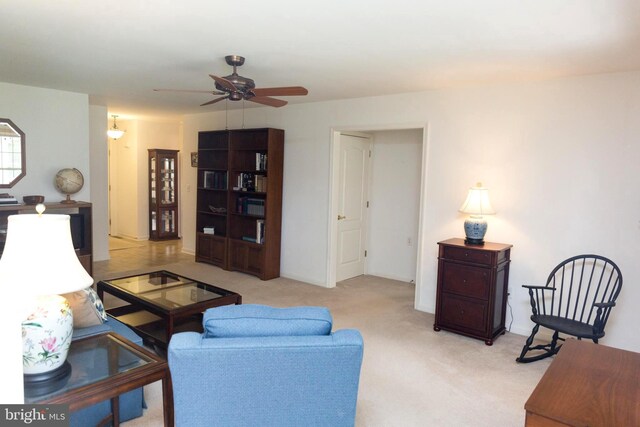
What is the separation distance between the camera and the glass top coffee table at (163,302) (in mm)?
3271

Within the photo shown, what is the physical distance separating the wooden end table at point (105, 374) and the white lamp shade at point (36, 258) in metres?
0.39

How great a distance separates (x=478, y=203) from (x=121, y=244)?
259 inches

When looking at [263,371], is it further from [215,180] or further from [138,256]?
[138,256]

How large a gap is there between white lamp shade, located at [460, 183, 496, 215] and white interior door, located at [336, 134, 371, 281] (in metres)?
1.97

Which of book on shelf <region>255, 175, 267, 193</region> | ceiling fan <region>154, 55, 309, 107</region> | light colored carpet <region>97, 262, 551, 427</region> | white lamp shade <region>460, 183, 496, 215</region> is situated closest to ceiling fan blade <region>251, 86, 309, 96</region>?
ceiling fan <region>154, 55, 309, 107</region>

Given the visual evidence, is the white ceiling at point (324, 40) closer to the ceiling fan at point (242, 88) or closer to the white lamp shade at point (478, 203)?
the ceiling fan at point (242, 88)

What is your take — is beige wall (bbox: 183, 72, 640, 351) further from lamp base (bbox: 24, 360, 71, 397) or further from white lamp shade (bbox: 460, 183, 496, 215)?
lamp base (bbox: 24, 360, 71, 397)

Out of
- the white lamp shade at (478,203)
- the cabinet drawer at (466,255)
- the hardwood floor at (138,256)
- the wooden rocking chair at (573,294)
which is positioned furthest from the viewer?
the hardwood floor at (138,256)

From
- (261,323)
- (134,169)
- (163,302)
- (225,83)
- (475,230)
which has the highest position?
(225,83)

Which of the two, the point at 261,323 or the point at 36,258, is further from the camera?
the point at 261,323

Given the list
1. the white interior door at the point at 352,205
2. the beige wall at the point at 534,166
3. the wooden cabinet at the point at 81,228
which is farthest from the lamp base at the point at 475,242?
the wooden cabinet at the point at 81,228

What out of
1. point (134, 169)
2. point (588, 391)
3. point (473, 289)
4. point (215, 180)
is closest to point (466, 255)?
point (473, 289)

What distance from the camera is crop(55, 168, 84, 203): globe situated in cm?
513

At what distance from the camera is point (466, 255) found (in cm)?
389
